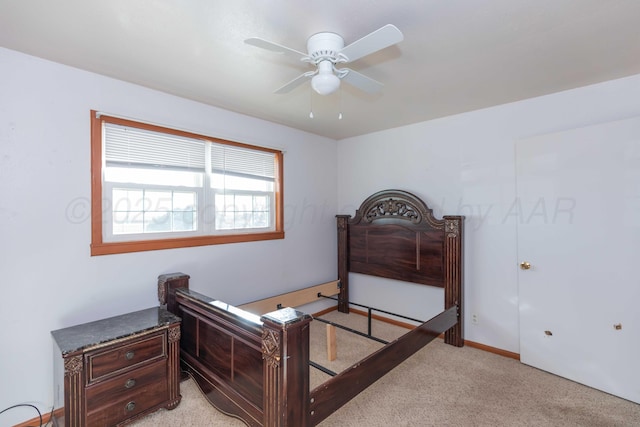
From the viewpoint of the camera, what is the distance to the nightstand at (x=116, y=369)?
1785 millimetres

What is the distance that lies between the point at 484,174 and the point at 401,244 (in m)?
1.18

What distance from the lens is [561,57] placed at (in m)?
2.07

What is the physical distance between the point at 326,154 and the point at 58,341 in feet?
11.2

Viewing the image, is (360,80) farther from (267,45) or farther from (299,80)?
(267,45)

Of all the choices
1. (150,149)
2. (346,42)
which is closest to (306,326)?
(346,42)

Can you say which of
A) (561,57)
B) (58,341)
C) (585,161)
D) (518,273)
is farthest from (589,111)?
(58,341)

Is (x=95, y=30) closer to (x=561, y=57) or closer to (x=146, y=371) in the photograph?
(x=146, y=371)

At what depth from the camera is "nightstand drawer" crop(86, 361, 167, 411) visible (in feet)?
6.10

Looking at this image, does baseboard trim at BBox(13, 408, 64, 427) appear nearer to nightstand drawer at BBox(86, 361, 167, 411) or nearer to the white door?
nightstand drawer at BBox(86, 361, 167, 411)

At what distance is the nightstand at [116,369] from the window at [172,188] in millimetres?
656

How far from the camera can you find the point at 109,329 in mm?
2053

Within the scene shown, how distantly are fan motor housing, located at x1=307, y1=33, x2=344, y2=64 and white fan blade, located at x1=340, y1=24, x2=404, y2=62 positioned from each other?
0.11m

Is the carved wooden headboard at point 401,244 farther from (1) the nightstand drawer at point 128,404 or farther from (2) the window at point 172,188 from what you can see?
(1) the nightstand drawer at point 128,404

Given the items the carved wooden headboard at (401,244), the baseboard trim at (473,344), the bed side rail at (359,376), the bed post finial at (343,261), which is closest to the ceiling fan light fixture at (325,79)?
the bed side rail at (359,376)
